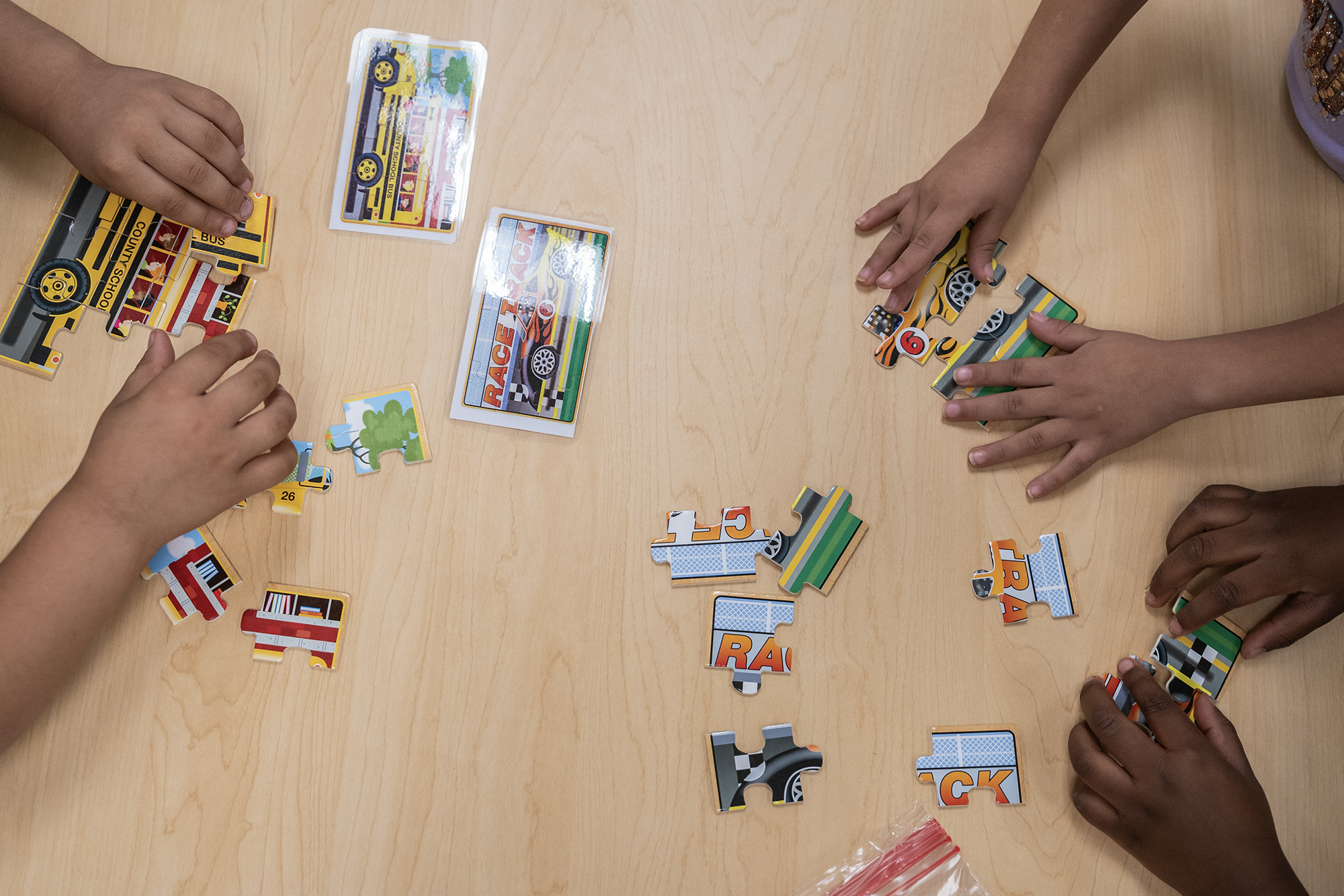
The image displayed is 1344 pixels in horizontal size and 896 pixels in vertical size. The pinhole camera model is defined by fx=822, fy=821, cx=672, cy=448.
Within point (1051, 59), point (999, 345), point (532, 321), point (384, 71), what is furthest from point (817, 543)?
point (384, 71)

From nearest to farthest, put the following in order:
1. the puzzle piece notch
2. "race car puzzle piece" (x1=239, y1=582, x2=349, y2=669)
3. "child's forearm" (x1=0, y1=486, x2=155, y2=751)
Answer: "child's forearm" (x1=0, y1=486, x2=155, y2=751), "race car puzzle piece" (x1=239, y1=582, x2=349, y2=669), the puzzle piece notch

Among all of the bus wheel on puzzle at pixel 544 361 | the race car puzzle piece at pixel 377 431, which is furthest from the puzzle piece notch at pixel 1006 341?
the race car puzzle piece at pixel 377 431

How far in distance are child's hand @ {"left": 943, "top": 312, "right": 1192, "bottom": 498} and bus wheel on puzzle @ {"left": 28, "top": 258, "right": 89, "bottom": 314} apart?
1.18 m

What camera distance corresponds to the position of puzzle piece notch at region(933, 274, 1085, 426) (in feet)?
3.80

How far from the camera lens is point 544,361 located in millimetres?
1114

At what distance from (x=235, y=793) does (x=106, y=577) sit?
307 millimetres

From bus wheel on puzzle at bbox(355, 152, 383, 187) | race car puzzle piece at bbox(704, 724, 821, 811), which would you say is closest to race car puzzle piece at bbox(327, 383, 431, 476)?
bus wheel on puzzle at bbox(355, 152, 383, 187)

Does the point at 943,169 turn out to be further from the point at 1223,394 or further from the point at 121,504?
the point at 121,504

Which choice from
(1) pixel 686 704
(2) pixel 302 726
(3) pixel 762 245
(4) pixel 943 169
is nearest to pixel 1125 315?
(4) pixel 943 169

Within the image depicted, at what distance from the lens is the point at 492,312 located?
112cm

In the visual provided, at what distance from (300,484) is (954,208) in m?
0.96

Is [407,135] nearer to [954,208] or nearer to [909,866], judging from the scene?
[954,208]

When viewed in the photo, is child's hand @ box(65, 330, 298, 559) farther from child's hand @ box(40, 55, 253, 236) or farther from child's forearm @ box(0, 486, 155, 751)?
child's hand @ box(40, 55, 253, 236)

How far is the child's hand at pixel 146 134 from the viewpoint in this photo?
105cm
